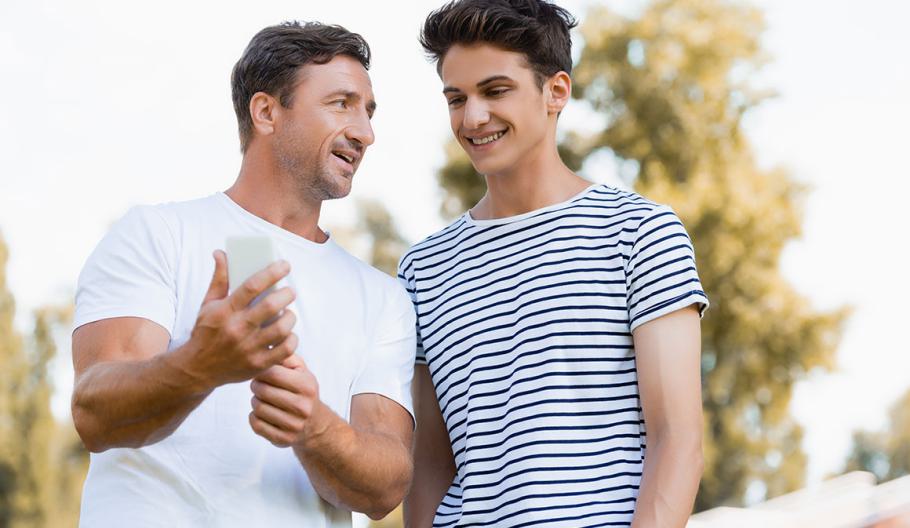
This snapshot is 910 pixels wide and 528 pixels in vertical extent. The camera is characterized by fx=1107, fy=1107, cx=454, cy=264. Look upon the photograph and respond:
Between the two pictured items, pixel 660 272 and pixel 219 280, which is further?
pixel 660 272

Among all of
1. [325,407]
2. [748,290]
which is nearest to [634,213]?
[325,407]

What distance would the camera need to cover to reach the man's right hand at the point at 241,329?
6.51ft

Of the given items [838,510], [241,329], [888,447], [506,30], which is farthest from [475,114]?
[888,447]

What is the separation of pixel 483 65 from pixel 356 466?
1133mm

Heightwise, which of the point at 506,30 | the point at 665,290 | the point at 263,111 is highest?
the point at 506,30

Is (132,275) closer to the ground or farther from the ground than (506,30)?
closer to the ground

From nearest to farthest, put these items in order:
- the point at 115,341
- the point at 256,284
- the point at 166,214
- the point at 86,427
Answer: the point at 256,284
the point at 86,427
the point at 115,341
the point at 166,214

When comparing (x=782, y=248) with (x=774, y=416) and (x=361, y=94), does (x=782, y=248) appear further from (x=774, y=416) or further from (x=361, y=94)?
(x=361, y=94)

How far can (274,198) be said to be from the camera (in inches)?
118

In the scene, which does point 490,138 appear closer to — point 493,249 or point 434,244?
point 493,249

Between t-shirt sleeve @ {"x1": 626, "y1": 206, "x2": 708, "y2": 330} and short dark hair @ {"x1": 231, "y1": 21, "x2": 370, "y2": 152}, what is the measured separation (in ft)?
3.24

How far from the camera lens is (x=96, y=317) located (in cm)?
249

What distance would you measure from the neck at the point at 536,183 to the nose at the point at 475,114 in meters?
0.16

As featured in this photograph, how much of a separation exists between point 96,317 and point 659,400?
1.31 meters
